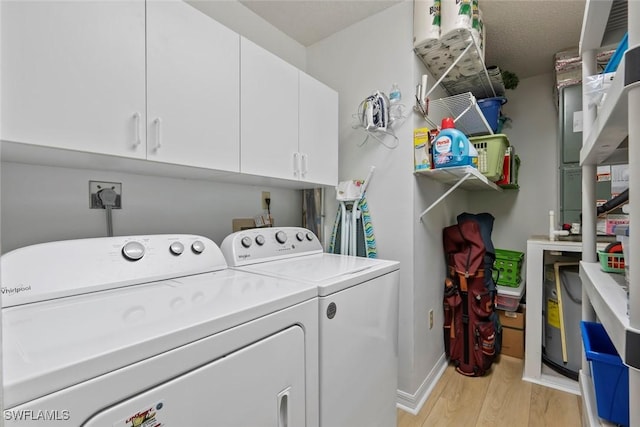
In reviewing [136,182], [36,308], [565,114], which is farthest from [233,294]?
[565,114]

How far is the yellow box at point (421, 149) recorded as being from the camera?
181 cm

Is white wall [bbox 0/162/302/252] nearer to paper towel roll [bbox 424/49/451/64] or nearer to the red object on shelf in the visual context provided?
paper towel roll [bbox 424/49/451/64]

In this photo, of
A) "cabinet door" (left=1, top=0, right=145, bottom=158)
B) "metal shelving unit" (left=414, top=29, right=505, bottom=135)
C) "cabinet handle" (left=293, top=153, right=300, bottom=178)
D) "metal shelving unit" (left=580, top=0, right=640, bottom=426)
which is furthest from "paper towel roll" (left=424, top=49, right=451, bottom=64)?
"cabinet door" (left=1, top=0, right=145, bottom=158)

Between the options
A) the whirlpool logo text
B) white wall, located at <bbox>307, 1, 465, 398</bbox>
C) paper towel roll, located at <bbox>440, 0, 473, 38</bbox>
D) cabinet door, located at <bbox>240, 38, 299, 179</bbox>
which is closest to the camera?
the whirlpool logo text

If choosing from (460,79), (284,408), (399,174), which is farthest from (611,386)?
(460,79)

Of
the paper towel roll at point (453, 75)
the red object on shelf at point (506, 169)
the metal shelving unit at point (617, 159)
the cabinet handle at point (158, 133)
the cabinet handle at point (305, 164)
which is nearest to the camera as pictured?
the metal shelving unit at point (617, 159)

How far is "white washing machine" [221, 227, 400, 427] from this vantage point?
1.10 m

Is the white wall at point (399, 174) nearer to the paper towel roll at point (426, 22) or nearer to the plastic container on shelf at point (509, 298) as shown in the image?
the paper towel roll at point (426, 22)

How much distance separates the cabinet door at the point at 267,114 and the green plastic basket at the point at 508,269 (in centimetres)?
209

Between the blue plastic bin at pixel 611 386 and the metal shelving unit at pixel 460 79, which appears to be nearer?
the blue plastic bin at pixel 611 386

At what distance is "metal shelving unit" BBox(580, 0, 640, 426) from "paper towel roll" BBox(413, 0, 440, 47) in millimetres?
755

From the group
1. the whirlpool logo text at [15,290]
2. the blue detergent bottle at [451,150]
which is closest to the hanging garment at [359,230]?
the blue detergent bottle at [451,150]

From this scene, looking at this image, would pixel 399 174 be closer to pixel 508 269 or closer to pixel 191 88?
pixel 191 88

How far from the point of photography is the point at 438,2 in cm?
174
